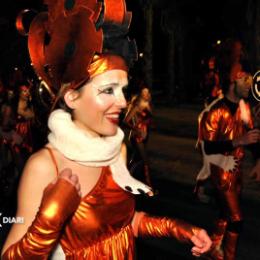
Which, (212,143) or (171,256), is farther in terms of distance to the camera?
(171,256)

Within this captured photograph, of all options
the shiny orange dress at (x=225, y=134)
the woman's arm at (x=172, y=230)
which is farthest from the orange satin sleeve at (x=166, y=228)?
the shiny orange dress at (x=225, y=134)

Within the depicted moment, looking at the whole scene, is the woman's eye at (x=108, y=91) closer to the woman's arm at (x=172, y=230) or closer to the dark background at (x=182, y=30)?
the woman's arm at (x=172, y=230)

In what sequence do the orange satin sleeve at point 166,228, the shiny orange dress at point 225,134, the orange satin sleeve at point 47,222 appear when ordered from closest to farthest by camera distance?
the orange satin sleeve at point 47,222, the orange satin sleeve at point 166,228, the shiny orange dress at point 225,134

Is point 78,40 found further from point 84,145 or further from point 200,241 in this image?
point 200,241

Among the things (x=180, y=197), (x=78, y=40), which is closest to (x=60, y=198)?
(x=78, y=40)

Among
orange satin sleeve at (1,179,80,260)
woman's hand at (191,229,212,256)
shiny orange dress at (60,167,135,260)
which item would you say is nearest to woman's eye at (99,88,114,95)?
shiny orange dress at (60,167,135,260)

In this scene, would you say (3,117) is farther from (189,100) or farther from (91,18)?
(189,100)

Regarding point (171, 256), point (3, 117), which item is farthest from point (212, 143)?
point (3, 117)

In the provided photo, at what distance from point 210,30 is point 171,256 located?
2564cm

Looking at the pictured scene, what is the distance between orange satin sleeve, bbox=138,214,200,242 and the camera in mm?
2482

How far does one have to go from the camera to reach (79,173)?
7.65 ft

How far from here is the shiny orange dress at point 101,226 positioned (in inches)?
90.7

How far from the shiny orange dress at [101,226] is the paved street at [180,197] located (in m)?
2.83

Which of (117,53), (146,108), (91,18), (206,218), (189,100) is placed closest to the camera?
(91,18)
